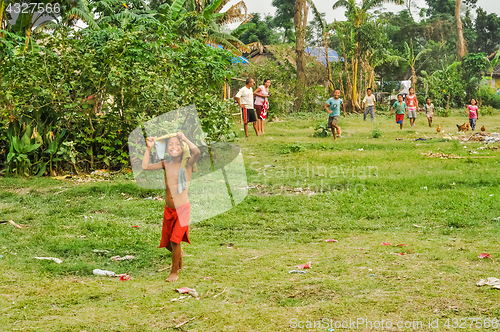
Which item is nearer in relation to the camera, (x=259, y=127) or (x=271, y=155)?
(x=271, y=155)

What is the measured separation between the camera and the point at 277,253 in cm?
548

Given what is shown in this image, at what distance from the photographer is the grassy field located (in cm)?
354

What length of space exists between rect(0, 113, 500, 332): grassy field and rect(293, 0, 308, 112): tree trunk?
16250mm

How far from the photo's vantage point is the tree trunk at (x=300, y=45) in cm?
2525

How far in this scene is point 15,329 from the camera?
3.29 meters

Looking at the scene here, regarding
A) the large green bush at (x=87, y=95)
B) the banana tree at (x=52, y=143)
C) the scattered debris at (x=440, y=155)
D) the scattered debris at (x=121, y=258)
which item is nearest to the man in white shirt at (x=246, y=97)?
the large green bush at (x=87, y=95)

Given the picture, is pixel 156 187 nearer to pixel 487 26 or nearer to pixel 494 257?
pixel 494 257

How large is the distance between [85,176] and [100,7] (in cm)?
986

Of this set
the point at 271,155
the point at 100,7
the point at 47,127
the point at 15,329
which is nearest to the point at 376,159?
the point at 271,155

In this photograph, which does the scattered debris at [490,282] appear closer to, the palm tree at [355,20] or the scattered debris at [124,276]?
the scattered debris at [124,276]

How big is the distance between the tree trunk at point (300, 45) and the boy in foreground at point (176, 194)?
21534mm

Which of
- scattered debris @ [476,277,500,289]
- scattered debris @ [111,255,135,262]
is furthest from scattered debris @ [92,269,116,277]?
scattered debris @ [476,277,500,289]

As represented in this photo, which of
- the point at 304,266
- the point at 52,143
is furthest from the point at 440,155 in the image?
the point at 52,143

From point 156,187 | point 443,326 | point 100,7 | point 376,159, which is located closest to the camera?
point 443,326
